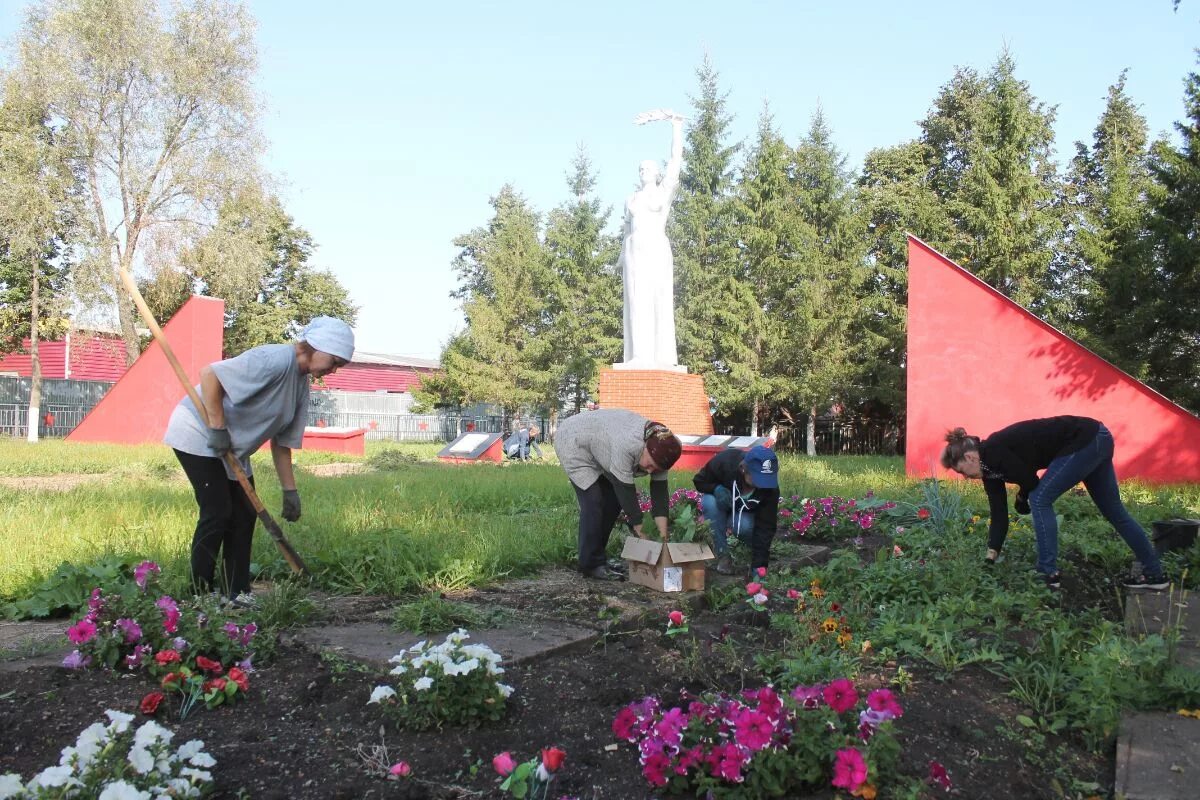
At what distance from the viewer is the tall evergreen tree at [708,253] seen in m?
23.8

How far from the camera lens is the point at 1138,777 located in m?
2.28

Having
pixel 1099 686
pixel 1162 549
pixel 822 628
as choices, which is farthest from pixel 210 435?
pixel 1162 549

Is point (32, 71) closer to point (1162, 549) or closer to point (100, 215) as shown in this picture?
point (100, 215)

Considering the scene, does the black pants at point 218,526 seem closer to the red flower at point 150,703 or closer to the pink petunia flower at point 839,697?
the red flower at point 150,703

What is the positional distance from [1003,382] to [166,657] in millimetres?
9748

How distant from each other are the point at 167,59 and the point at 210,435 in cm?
2300

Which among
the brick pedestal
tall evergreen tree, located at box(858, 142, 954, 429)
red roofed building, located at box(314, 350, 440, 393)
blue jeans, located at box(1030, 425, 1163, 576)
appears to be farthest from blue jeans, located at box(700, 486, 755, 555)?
red roofed building, located at box(314, 350, 440, 393)

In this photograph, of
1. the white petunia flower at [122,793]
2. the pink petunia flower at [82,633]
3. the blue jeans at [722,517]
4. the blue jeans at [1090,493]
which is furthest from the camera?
the blue jeans at [722,517]

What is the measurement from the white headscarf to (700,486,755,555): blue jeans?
2641 millimetres

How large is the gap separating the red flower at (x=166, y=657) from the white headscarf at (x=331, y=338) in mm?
1382

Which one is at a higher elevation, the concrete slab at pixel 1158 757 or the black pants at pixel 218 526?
the black pants at pixel 218 526

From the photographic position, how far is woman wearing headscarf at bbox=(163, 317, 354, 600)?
3.61 m

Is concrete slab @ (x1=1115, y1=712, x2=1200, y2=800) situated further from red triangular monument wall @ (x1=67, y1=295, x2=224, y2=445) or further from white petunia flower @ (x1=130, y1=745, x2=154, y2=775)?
red triangular monument wall @ (x1=67, y1=295, x2=224, y2=445)

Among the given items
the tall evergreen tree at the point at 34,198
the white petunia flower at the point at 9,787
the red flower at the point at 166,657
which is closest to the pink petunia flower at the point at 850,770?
the white petunia flower at the point at 9,787
